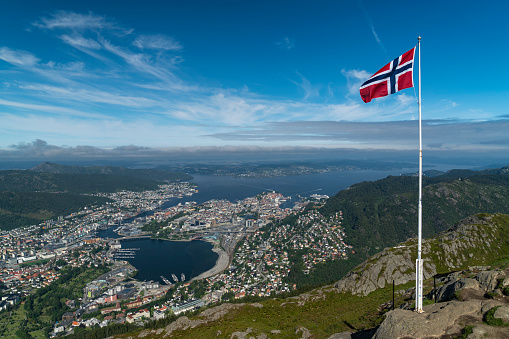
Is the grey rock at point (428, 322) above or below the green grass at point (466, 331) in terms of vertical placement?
below

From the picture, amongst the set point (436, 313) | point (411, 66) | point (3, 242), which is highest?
point (411, 66)

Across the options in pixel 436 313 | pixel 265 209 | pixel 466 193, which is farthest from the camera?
pixel 265 209

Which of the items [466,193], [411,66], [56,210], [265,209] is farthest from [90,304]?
[466,193]

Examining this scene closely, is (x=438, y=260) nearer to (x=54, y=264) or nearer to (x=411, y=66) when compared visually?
(x=411, y=66)

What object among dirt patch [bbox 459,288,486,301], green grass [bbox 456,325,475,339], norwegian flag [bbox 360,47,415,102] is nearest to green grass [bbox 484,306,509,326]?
green grass [bbox 456,325,475,339]

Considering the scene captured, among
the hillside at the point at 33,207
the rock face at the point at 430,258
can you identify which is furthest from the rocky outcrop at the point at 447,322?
the hillside at the point at 33,207

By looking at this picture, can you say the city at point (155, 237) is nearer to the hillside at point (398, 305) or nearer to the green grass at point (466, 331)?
the hillside at point (398, 305)
